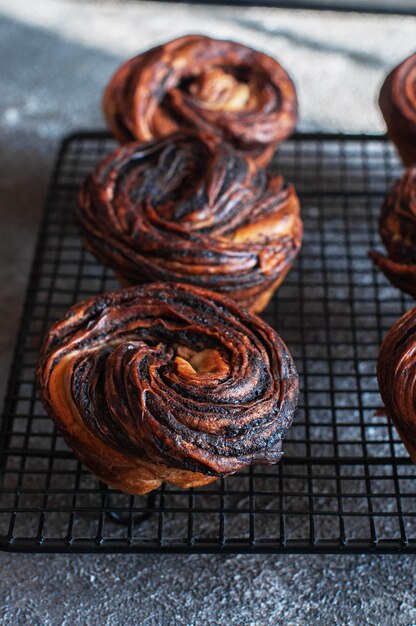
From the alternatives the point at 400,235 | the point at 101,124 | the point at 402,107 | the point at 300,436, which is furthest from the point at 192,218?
the point at 101,124

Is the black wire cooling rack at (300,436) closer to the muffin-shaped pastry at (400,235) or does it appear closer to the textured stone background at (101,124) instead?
the textured stone background at (101,124)

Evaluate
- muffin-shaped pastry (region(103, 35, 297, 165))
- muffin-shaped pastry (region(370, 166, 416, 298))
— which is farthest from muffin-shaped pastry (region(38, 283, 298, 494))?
muffin-shaped pastry (region(103, 35, 297, 165))

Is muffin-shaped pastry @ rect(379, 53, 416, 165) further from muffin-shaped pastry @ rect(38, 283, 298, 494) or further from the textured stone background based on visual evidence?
muffin-shaped pastry @ rect(38, 283, 298, 494)

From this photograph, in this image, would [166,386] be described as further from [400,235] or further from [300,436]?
[400,235]

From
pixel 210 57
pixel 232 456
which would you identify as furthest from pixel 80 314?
pixel 210 57

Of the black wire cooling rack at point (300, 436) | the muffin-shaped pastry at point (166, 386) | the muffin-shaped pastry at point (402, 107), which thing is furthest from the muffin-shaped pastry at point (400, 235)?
the muffin-shaped pastry at point (166, 386)

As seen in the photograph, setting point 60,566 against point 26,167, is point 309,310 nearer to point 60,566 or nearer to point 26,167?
point 60,566
